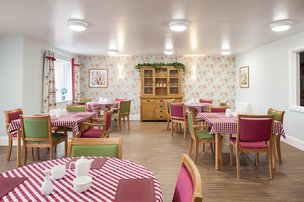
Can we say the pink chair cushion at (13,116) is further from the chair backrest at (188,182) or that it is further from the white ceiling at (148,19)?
the chair backrest at (188,182)

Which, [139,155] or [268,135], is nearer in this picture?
[268,135]

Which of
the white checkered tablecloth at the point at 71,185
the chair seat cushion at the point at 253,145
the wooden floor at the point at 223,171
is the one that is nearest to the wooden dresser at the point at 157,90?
the wooden floor at the point at 223,171

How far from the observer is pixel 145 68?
8.43 metres

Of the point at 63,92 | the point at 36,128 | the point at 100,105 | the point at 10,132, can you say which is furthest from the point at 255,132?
the point at 63,92

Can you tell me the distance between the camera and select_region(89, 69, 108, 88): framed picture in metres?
8.71

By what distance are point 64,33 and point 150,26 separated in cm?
188

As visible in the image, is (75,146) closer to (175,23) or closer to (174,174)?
(174,174)

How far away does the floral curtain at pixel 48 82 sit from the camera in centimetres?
572

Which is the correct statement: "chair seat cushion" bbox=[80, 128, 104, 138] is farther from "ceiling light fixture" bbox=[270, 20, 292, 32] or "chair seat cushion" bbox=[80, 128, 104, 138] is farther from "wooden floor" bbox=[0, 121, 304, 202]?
"ceiling light fixture" bbox=[270, 20, 292, 32]

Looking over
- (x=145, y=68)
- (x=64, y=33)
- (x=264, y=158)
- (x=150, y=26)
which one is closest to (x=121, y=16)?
(x=150, y=26)

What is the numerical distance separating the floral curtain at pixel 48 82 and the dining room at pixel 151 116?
25mm

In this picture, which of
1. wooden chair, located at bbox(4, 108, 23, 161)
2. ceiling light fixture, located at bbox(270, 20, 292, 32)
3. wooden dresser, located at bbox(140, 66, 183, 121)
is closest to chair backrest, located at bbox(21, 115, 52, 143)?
wooden chair, located at bbox(4, 108, 23, 161)

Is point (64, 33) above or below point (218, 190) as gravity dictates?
above

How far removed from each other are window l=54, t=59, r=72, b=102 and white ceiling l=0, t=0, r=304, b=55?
1.91 meters
